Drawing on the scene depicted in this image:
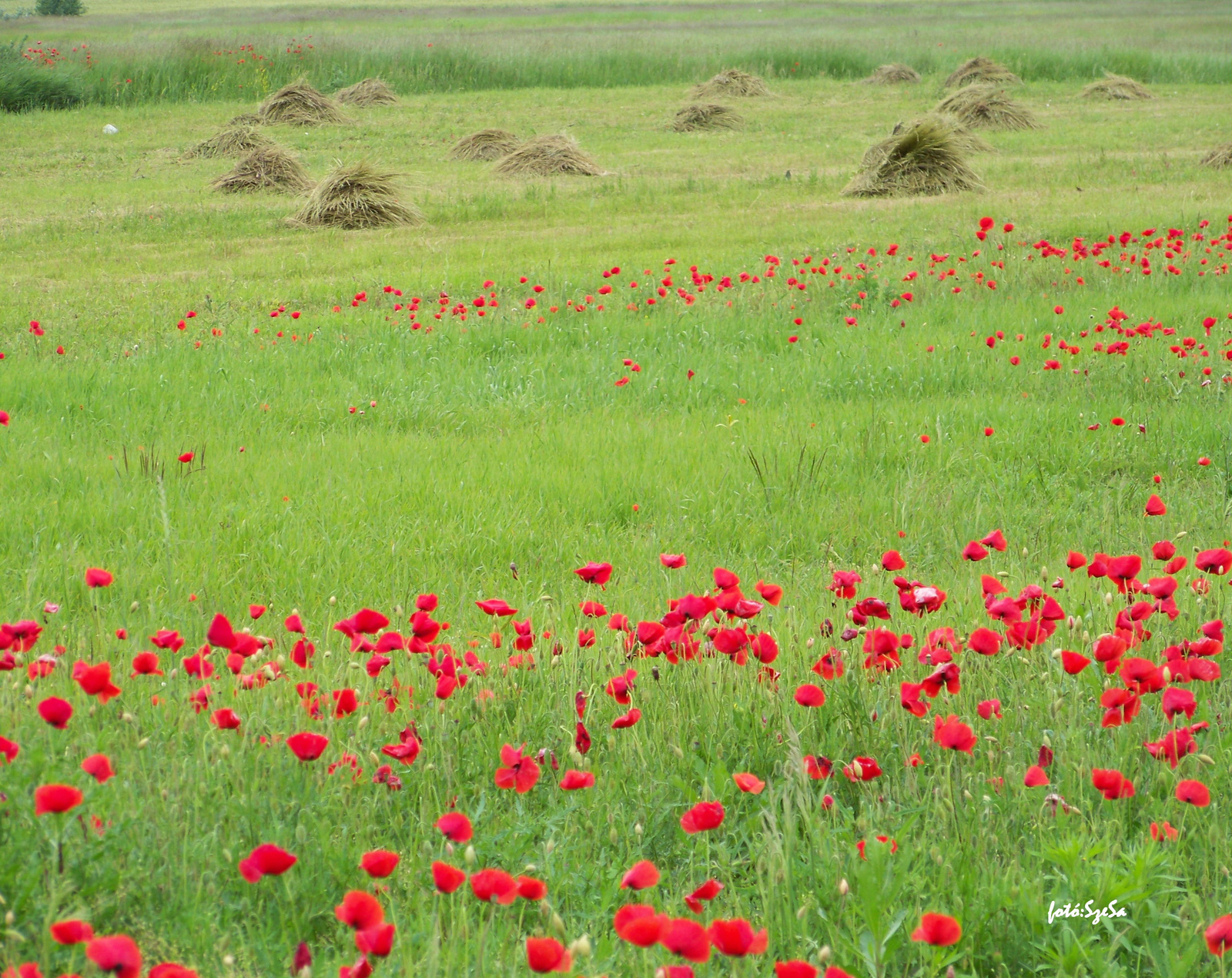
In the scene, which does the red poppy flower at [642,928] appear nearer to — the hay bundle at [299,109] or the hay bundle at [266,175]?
the hay bundle at [266,175]

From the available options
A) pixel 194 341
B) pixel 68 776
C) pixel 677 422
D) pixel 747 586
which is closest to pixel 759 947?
pixel 68 776

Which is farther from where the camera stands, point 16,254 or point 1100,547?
point 16,254

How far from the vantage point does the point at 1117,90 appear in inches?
953

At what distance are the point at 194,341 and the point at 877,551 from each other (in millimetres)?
4902

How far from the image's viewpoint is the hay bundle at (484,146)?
1788 centimetres

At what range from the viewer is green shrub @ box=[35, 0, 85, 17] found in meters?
48.7

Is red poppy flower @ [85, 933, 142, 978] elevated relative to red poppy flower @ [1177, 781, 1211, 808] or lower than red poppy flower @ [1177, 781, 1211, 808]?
elevated

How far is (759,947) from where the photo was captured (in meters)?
1.33

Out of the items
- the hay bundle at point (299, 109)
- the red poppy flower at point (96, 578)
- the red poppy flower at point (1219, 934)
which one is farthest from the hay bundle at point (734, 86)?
the red poppy flower at point (1219, 934)

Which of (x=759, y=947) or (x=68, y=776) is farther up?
(x=759, y=947)

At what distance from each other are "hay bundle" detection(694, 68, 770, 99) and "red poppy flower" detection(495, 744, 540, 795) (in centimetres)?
2527

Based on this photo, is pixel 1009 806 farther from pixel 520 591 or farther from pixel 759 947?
pixel 520 591

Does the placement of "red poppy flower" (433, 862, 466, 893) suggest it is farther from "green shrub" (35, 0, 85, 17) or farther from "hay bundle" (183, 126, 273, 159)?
"green shrub" (35, 0, 85, 17)

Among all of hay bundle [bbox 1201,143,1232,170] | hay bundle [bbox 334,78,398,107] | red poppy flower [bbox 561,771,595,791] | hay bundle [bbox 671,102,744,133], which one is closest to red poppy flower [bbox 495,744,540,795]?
red poppy flower [bbox 561,771,595,791]
